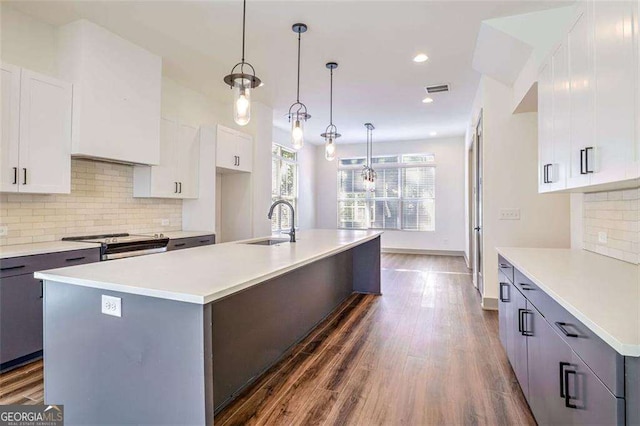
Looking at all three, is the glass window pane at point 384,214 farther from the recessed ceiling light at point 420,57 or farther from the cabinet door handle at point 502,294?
the cabinet door handle at point 502,294

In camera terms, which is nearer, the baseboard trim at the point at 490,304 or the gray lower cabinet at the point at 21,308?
the gray lower cabinet at the point at 21,308

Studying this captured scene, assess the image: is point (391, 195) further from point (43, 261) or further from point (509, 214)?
point (43, 261)

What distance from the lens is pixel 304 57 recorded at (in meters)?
3.76

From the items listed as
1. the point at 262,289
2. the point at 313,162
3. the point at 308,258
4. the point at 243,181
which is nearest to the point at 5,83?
the point at 262,289

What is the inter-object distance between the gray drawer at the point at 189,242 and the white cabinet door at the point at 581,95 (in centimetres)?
370

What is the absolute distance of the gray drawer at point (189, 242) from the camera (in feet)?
12.6

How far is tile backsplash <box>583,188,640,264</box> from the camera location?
201 centimetres

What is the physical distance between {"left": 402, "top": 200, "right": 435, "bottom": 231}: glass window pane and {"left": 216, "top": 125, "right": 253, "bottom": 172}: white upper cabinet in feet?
15.6

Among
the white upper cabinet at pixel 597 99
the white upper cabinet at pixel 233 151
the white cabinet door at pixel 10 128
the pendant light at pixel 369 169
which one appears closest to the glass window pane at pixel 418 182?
the pendant light at pixel 369 169

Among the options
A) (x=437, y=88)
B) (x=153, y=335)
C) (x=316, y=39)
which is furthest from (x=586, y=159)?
(x=437, y=88)

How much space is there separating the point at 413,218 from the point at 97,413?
785cm

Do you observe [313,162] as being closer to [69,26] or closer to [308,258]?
[69,26]

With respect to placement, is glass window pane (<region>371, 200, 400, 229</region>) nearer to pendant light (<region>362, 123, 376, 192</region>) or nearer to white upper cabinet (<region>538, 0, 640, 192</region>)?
pendant light (<region>362, 123, 376, 192</region>)

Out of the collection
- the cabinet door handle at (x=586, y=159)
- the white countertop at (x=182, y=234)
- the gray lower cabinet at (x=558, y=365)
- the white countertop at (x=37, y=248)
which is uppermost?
the cabinet door handle at (x=586, y=159)
